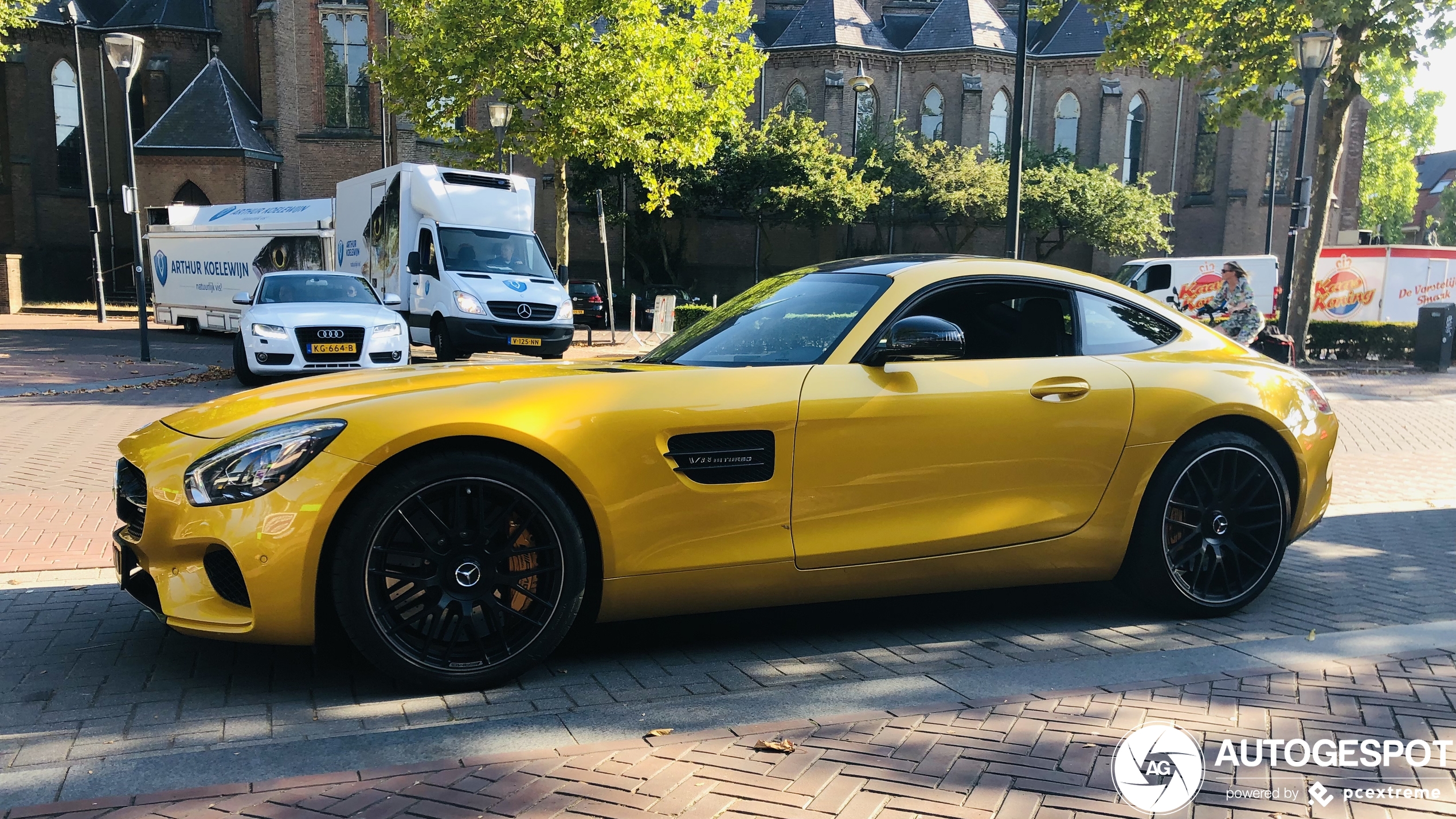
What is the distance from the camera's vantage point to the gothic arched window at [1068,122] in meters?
46.2

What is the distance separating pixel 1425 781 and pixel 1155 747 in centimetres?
69

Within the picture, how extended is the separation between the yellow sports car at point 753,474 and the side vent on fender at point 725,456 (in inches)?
0.4

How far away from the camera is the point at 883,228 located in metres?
44.4

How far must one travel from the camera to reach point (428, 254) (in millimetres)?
16828

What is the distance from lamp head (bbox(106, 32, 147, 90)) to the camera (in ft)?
54.3

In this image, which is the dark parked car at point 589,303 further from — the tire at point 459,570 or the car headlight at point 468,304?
the tire at point 459,570

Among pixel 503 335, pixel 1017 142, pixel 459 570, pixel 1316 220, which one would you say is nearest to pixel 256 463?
pixel 459 570

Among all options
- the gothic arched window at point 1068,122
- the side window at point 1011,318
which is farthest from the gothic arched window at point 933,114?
the side window at point 1011,318

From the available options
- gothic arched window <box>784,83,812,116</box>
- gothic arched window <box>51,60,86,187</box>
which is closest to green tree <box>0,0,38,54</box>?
gothic arched window <box>51,60,86,187</box>

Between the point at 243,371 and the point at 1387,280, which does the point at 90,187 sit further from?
the point at 1387,280

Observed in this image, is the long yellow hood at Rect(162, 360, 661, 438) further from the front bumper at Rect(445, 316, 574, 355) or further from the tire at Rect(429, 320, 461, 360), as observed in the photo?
the tire at Rect(429, 320, 461, 360)

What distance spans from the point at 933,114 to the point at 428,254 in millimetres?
34535

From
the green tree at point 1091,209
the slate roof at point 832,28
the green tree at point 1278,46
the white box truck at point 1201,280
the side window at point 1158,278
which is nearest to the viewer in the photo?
the green tree at point 1278,46

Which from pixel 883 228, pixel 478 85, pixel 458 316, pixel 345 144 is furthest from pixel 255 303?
pixel 883 228
